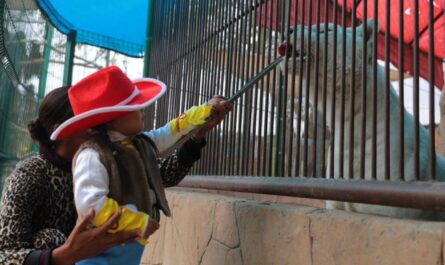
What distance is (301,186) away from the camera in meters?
2.32

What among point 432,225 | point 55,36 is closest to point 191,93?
point 432,225

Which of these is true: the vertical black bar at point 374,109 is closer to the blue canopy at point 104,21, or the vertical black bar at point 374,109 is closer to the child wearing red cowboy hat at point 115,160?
the child wearing red cowboy hat at point 115,160

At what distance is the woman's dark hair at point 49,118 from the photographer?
7.09 ft

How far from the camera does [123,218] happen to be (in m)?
1.82

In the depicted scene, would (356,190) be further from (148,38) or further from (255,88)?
(148,38)

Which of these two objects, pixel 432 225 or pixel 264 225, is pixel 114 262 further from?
pixel 432 225

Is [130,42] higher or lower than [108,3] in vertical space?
lower

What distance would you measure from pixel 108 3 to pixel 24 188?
5.94 metres

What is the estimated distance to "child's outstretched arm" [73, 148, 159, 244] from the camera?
70.7 inches

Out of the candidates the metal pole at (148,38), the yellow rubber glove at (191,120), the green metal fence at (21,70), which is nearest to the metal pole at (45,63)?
the green metal fence at (21,70)

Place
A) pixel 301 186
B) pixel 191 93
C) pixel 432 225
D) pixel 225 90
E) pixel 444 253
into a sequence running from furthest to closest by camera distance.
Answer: pixel 191 93 < pixel 225 90 < pixel 301 186 < pixel 432 225 < pixel 444 253

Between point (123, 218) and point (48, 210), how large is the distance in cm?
46

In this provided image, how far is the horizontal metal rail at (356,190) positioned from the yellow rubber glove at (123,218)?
801 millimetres

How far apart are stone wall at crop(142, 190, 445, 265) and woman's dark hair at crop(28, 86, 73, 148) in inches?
41.0
